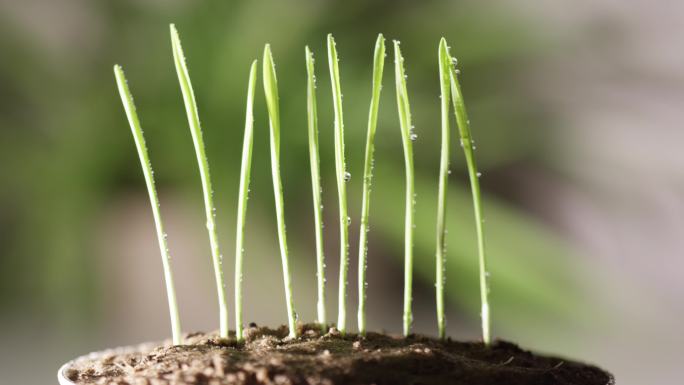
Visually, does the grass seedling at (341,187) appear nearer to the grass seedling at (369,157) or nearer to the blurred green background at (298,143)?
the grass seedling at (369,157)

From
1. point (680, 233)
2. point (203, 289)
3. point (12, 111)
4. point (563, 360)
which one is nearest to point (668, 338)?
point (680, 233)

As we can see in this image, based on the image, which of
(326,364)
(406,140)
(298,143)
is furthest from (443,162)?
(298,143)

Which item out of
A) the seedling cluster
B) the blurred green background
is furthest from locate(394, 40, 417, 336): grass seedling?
the blurred green background

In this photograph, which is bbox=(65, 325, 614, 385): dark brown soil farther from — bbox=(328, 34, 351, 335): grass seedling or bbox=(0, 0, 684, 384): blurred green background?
bbox=(0, 0, 684, 384): blurred green background

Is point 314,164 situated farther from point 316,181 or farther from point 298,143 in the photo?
point 298,143


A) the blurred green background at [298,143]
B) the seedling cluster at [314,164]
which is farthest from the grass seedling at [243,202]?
the blurred green background at [298,143]
